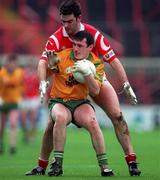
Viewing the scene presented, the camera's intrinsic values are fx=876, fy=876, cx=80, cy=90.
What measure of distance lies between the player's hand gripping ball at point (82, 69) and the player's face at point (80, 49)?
13 cm

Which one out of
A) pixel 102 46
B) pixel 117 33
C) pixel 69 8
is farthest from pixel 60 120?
pixel 117 33

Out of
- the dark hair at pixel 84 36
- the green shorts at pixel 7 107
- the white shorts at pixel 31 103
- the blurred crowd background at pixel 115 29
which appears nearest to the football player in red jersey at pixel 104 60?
the dark hair at pixel 84 36

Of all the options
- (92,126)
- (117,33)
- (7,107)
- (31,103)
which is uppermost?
(117,33)

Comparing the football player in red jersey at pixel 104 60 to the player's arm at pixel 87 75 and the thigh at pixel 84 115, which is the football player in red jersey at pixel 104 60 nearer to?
the thigh at pixel 84 115

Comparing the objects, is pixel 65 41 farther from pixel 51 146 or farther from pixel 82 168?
pixel 82 168

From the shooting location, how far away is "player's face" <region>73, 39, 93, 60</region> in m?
11.8

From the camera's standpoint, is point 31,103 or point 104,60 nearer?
point 104,60

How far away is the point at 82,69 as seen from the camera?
11570 millimetres

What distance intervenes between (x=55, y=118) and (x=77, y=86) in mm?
580

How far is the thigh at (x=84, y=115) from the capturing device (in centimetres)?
1190

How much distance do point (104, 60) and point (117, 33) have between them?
2343 cm

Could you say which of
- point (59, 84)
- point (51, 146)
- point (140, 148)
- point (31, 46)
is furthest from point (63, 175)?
point (31, 46)

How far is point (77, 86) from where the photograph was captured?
12.0m

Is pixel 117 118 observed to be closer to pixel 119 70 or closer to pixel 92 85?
pixel 119 70
